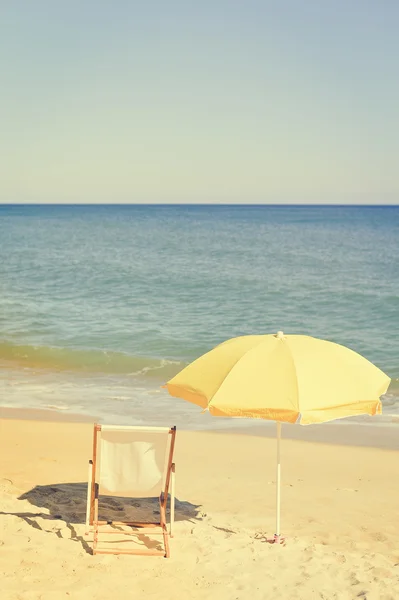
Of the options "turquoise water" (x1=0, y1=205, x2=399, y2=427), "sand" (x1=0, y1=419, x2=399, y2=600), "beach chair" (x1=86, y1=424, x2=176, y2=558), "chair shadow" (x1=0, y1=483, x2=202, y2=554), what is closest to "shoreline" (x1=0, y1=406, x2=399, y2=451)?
"sand" (x1=0, y1=419, x2=399, y2=600)

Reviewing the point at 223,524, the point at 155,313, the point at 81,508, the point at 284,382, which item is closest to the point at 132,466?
the point at 81,508

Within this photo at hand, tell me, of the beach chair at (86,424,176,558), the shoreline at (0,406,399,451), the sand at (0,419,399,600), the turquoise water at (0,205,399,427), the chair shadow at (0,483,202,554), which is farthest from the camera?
the turquoise water at (0,205,399,427)

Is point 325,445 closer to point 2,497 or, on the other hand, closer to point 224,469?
point 224,469

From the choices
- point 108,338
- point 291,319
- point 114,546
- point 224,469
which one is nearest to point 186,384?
point 114,546

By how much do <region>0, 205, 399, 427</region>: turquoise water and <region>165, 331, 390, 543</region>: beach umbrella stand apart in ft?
19.1

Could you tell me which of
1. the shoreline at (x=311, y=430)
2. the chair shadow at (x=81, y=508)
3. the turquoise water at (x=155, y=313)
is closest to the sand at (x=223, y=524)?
the chair shadow at (x=81, y=508)

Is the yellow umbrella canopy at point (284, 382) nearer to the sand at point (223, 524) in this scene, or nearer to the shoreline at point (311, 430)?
the sand at point (223, 524)

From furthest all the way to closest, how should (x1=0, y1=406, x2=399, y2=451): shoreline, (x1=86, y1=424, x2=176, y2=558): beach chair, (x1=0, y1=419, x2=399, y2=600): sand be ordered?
(x1=0, y1=406, x2=399, y2=451): shoreline, (x1=86, y1=424, x2=176, y2=558): beach chair, (x1=0, y1=419, x2=399, y2=600): sand

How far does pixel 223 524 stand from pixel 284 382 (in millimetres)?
2057

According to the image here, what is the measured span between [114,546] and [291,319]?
17900mm

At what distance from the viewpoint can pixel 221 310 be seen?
25.1 m

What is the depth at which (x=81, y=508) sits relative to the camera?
287 inches

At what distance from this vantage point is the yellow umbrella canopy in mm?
5684

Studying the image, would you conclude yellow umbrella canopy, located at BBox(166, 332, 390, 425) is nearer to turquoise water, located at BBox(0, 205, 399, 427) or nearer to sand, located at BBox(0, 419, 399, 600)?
Result: sand, located at BBox(0, 419, 399, 600)
